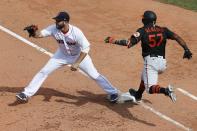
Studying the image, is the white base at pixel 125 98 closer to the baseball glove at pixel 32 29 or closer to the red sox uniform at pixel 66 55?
the red sox uniform at pixel 66 55

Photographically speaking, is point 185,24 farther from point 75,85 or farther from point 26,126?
point 26,126

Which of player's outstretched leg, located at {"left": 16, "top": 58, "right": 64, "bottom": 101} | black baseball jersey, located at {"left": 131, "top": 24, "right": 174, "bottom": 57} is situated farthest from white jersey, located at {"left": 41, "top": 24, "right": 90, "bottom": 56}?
black baseball jersey, located at {"left": 131, "top": 24, "right": 174, "bottom": 57}

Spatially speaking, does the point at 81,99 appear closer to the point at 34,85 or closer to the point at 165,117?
the point at 34,85

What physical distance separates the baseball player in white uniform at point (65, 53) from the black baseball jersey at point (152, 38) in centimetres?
120

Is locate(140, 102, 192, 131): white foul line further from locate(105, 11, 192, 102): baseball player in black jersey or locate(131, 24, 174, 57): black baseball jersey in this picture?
locate(131, 24, 174, 57): black baseball jersey

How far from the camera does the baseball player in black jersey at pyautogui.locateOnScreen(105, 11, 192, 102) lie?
9.98 meters

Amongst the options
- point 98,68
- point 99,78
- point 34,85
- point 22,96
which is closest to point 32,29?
point 34,85

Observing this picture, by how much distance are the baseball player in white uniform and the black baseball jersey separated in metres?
1.20

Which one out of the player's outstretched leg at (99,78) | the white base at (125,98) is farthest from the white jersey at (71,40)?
the white base at (125,98)

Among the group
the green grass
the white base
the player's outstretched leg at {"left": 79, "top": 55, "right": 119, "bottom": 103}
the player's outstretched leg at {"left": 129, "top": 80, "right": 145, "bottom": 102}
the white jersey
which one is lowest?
the white base

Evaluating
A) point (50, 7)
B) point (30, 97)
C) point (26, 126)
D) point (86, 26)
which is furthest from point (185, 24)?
point (26, 126)

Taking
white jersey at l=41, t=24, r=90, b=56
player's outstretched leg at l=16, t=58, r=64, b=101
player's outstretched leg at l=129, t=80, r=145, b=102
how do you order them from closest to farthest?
white jersey at l=41, t=24, r=90, b=56 → player's outstretched leg at l=16, t=58, r=64, b=101 → player's outstretched leg at l=129, t=80, r=145, b=102

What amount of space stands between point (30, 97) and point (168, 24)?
21.9 feet

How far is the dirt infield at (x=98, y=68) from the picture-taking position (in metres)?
10.4
